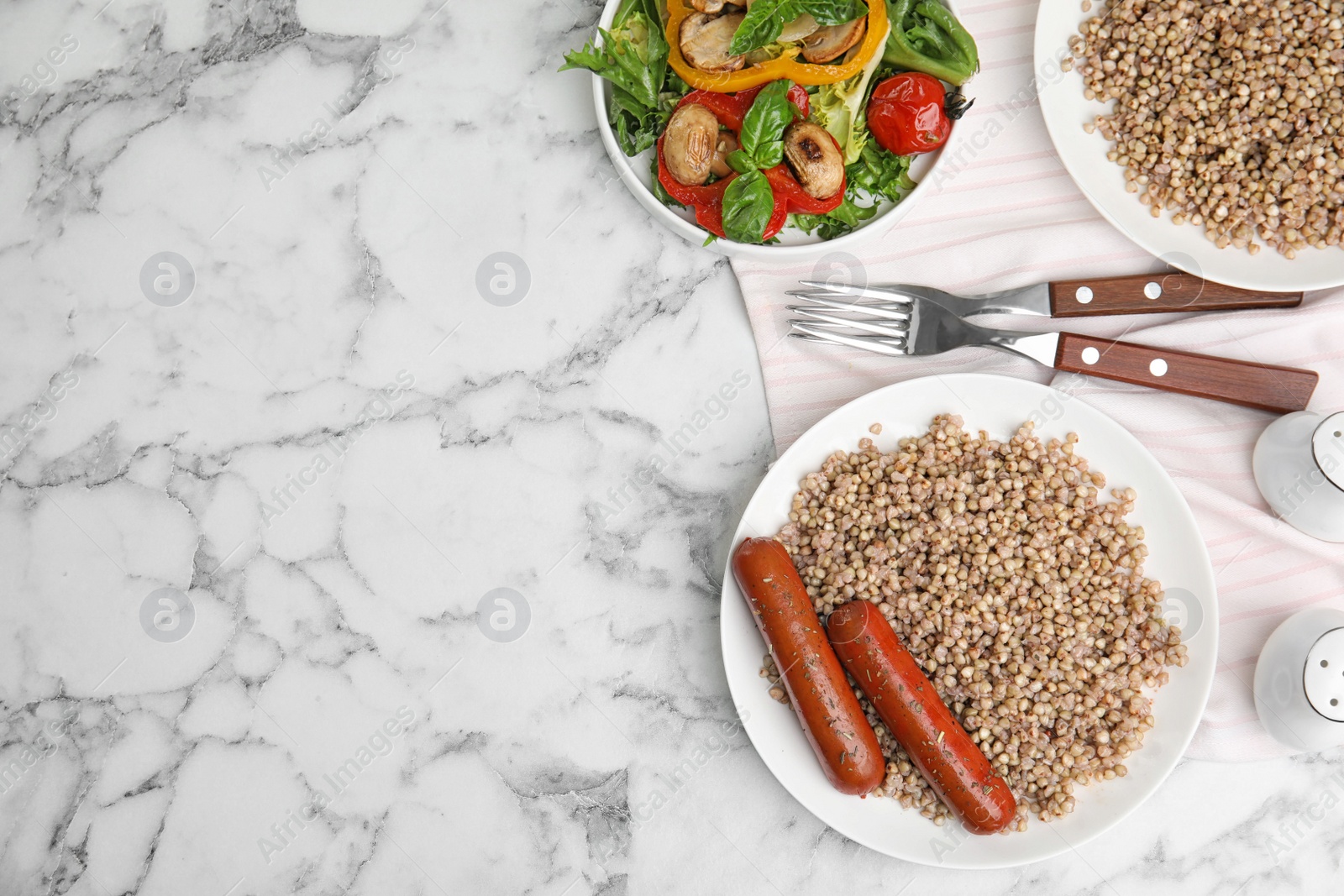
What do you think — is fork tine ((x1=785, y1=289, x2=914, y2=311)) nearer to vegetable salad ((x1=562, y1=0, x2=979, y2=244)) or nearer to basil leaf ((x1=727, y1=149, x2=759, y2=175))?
vegetable salad ((x1=562, y1=0, x2=979, y2=244))

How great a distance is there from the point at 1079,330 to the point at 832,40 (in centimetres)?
68

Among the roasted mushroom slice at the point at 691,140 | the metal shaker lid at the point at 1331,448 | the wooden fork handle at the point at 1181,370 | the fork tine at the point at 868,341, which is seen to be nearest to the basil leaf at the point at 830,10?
the roasted mushroom slice at the point at 691,140

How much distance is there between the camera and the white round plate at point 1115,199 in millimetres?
1479

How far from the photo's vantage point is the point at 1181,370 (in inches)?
59.1

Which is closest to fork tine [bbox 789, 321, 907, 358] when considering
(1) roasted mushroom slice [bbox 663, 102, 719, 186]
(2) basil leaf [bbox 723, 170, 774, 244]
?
(2) basil leaf [bbox 723, 170, 774, 244]

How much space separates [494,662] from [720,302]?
79cm

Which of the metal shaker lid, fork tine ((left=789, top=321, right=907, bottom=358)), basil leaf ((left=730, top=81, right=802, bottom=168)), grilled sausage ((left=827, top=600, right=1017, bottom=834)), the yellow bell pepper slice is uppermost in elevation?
the yellow bell pepper slice

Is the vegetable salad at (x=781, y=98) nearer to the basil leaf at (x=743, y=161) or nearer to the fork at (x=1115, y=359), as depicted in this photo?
the basil leaf at (x=743, y=161)

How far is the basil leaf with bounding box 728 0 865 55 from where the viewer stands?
49.3 inches

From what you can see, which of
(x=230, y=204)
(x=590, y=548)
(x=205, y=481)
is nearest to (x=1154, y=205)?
(x=590, y=548)

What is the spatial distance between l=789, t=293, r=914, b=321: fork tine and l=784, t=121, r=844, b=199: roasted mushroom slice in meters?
0.22

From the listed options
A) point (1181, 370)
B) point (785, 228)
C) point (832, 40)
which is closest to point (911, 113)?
point (832, 40)

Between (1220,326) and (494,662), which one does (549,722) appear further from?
(1220,326)

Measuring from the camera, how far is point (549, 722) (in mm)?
1616
